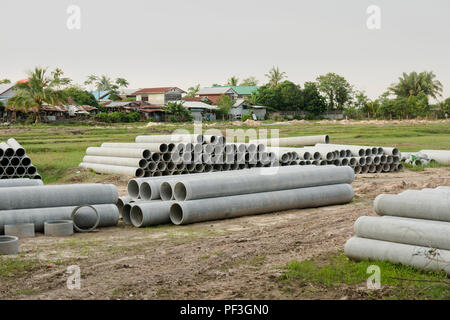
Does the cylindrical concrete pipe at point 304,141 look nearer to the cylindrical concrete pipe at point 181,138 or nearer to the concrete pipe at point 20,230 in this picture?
the cylindrical concrete pipe at point 181,138

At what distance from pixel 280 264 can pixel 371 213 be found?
5252 mm

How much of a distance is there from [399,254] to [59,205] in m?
7.50

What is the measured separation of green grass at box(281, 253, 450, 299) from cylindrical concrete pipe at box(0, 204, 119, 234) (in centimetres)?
537

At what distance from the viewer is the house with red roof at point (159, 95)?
99.4 meters

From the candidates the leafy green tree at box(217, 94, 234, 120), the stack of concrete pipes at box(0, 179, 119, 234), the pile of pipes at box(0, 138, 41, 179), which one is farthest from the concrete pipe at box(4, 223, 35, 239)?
the leafy green tree at box(217, 94, 234, 120)

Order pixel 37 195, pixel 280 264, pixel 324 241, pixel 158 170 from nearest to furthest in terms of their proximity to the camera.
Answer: pixel 280 264
pixel 324 241
pixel 37 195
pixel 158 170

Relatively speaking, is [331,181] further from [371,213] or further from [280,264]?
[280,264]

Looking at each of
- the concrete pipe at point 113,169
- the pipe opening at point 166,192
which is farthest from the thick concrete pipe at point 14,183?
the concrete pipe at point 113,169

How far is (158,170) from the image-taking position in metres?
20.9

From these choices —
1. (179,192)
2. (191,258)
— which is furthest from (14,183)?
(191,258)

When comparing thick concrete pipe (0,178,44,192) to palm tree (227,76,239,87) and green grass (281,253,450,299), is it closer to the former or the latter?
green grass (281,253,450,299)

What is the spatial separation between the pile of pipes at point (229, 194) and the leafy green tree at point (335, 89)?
86.5m

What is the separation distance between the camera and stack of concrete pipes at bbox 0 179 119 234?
37.3 feet
